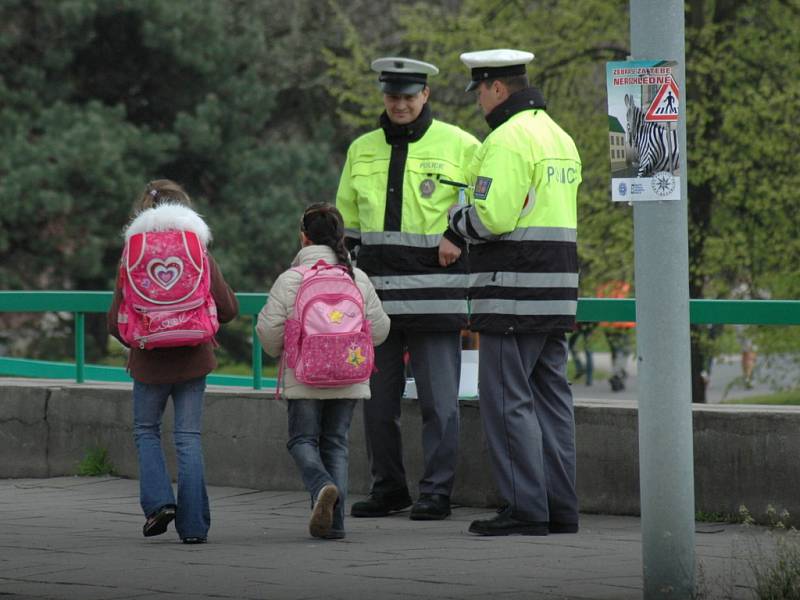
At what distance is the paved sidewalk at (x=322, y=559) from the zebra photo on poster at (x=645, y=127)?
127 cm

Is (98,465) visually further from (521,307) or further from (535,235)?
(535,235)

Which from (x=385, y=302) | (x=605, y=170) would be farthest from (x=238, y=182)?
(x=385, y=302)

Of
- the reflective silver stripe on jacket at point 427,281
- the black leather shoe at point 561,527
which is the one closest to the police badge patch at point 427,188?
the reflective silver stripe on jacket at point 427,281

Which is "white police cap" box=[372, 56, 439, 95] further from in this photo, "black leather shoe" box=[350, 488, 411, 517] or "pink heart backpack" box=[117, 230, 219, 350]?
"black leather shoe" box=[350, 488, 411, 517]

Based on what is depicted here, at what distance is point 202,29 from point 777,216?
12235 mm

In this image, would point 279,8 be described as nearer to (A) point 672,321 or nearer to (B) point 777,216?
(B) point 777,216

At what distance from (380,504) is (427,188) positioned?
5.06 ft

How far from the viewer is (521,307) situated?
7512 mm

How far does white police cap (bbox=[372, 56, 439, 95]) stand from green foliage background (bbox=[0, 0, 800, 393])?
434 inches

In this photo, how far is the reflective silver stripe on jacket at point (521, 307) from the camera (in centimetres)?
751

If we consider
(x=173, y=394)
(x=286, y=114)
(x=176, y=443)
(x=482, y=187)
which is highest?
(x=286, y=114)

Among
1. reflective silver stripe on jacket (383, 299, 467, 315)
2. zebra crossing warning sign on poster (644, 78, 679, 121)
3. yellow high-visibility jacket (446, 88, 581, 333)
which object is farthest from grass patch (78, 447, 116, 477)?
zebra crossing warning sign on poster (644, 78, 679, 121)

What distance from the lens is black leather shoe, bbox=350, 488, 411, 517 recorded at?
8383 millimetres

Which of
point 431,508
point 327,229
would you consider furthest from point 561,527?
point 327,229
